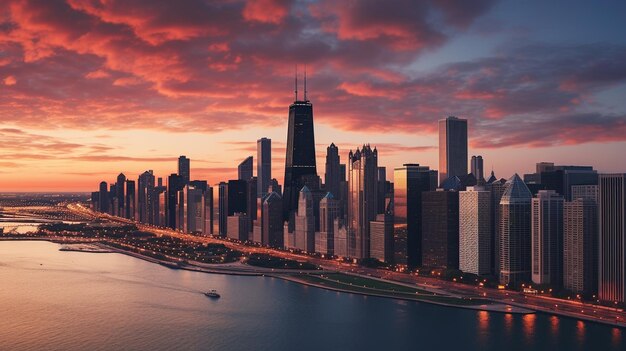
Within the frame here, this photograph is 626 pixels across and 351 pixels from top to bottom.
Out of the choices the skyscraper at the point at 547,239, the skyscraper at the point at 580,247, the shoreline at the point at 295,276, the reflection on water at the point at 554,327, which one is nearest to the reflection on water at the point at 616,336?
the shoreline at the point at 295,276

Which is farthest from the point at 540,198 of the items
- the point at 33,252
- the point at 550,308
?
the point at 33,252

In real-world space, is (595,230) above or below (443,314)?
above

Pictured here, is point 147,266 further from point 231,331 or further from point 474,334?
point 474,334

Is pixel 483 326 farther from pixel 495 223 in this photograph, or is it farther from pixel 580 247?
pixel 495 223

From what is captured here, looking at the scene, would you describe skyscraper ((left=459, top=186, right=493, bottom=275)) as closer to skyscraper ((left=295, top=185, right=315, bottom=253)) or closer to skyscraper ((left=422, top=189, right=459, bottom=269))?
skyscraper ((left=422, top=189, right=459, bottom=269))

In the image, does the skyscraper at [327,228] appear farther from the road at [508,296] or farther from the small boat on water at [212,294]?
the small boat on water at [212,294]

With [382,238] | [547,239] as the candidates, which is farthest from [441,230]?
[547,239]
